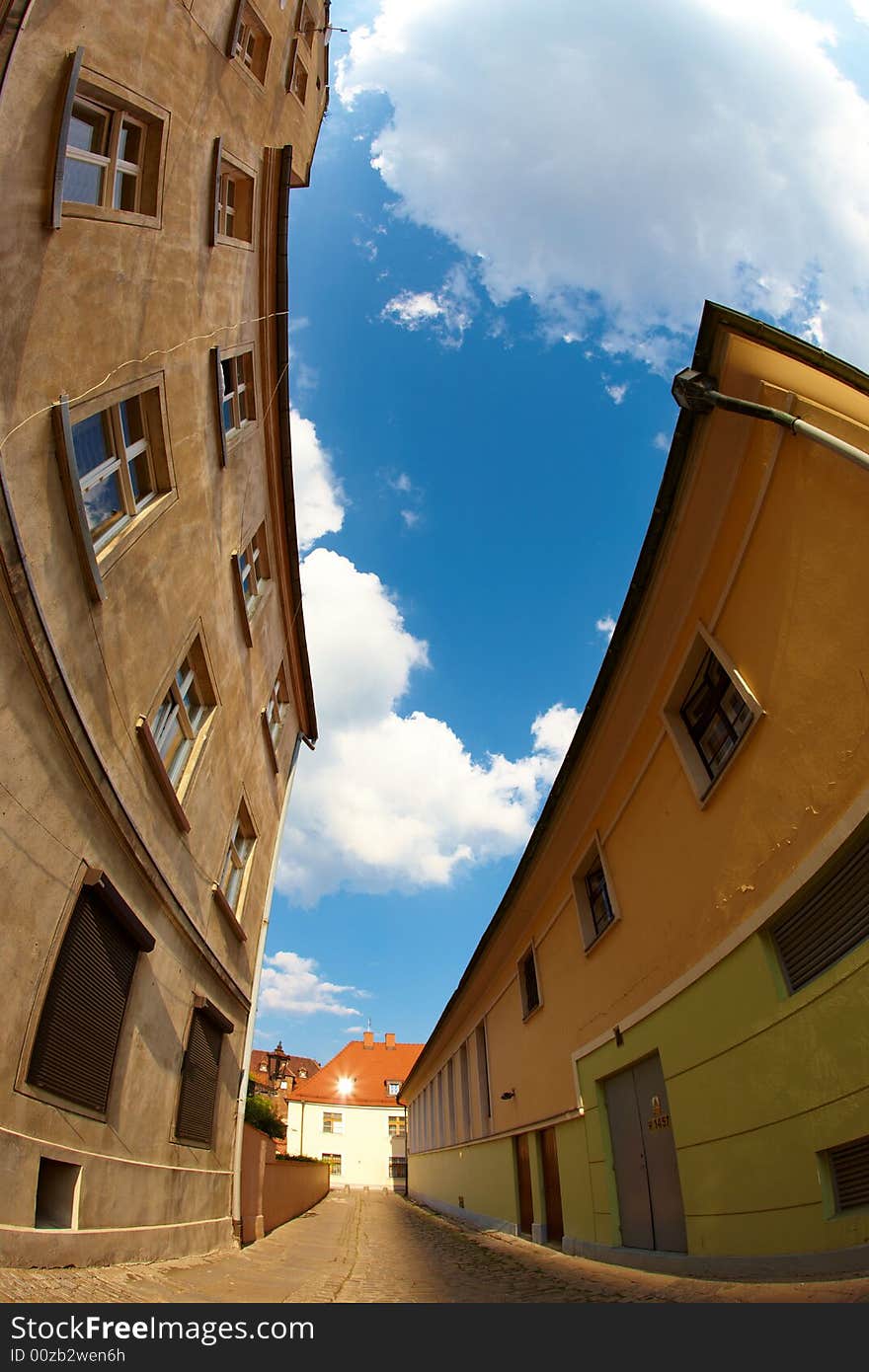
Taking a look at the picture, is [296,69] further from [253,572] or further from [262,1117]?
[262,1117]

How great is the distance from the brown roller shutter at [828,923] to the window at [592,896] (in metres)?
3.70

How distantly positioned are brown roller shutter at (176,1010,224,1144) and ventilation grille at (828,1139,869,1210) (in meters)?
7.14

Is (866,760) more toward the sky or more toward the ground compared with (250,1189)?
more toward the sky

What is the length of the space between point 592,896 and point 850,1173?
5542 millimetres

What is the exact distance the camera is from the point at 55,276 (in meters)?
5.14

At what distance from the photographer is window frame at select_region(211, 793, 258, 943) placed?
1020 centimetres

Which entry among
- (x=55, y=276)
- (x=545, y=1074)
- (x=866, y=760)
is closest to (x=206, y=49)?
(x=55, y=276)

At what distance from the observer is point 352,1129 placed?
50.2 m

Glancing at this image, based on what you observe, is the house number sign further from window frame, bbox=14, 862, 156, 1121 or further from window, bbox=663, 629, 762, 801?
window frame, bbox=14, 862, 156, 1121

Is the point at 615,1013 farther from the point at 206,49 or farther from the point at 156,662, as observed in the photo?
the point at 206,49

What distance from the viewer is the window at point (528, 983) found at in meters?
12.5

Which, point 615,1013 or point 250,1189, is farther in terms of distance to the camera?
point 250,1189

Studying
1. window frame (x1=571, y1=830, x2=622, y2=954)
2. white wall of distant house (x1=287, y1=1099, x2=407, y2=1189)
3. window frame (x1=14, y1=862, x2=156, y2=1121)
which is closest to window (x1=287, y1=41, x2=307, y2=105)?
window frame (x1=14, y1=862, x2=156, y2=1121)

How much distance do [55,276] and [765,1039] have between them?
849 centimetres
